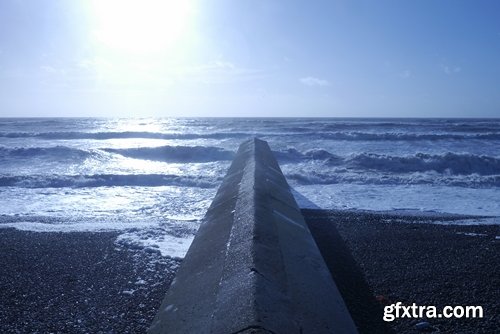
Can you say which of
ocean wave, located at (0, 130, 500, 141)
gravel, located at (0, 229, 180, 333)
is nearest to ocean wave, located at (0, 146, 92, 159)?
ocean wave, located at (0, 130, 500, 141)

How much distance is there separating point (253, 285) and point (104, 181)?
10181mm

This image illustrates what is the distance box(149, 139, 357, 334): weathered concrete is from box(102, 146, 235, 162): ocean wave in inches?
554

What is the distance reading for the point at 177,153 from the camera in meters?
19.3

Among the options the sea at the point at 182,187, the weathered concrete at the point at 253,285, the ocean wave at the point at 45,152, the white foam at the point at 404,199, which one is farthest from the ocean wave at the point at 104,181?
the weathered concrete at the point at 253,285

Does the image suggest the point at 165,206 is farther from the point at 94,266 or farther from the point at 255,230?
the point at 255,230

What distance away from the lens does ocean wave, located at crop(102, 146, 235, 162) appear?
→ 1844 centimetres

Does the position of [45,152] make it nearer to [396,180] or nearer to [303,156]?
[303,156]

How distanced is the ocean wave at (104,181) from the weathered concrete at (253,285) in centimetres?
720

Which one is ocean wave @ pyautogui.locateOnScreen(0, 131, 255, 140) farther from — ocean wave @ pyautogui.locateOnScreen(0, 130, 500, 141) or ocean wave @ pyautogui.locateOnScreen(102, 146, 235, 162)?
ocean wave @ pyautogui.locateOnScreen(102, 146, 235, 162)

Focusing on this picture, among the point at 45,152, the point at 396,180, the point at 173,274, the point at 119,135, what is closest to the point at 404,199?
the point at 396,180

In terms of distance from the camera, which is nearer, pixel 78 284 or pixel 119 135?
pixel 78 284

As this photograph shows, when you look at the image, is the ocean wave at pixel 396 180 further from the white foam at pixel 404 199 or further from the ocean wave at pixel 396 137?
the ocean wave at pixel 396 137

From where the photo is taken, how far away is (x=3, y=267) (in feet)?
15.9

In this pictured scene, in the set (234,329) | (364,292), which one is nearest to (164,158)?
(364,292)
